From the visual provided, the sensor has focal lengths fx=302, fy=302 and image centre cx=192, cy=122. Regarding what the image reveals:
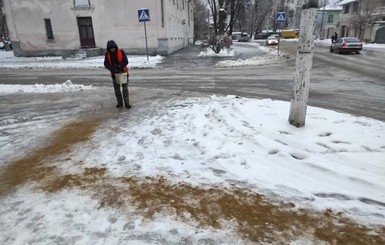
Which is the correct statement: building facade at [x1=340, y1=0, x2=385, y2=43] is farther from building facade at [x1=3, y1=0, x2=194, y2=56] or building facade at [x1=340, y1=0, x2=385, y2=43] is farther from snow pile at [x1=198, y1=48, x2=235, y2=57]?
building facade at [x1=3, y1=0, x2=194, y2=56]

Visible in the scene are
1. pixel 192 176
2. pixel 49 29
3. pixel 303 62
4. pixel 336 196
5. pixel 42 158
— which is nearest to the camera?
pixel 336 196

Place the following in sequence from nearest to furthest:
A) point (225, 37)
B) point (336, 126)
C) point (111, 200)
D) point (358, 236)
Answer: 1. point (358, 236)
2. point (111, 200)
3. point (336, 126)
4. point (225, 37)

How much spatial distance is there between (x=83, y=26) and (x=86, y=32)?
0.56 meters

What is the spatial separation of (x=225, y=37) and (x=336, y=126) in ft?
75.2

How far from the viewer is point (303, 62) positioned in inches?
197

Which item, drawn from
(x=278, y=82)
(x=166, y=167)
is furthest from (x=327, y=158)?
(x=278, y=82)

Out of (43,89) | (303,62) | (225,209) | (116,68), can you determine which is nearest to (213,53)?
(43,89)

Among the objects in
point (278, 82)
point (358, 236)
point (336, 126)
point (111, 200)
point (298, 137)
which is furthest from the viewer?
point (278, 82)

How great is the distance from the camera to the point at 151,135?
5566mm

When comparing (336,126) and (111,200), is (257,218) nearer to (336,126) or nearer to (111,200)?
(111,200)

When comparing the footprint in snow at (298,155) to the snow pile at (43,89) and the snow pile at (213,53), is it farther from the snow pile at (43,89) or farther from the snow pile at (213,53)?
A: the snow pile at (213,53)

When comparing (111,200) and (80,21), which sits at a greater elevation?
(80,21)

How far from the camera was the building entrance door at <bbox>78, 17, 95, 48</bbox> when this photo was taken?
27000 millimetres

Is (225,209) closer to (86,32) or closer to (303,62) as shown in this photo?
(303,62)
